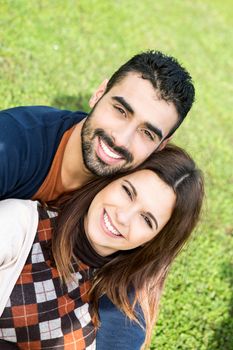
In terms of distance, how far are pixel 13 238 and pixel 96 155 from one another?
901 mm

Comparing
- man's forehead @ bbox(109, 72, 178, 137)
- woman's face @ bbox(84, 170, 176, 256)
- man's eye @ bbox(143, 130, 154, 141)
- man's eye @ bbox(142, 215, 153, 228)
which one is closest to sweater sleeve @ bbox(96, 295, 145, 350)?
woman's face @ bbox(84, 170, 176, 256)

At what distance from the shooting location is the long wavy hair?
3133 millimetres

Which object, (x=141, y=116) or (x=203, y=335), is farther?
(x=203, y=335)

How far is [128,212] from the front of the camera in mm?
3010

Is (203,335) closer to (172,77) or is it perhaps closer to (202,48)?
(172,77)

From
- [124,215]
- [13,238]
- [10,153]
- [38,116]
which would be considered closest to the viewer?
[13,238]

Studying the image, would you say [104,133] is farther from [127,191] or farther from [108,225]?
[108,225]

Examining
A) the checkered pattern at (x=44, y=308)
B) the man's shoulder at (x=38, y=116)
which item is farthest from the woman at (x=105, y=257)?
the man's shoulder at (x=38, y=116)

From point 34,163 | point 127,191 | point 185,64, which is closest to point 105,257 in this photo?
point 127,191

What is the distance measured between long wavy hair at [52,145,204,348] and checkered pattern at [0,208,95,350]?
0.11m

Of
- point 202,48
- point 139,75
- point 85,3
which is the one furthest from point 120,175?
point 202,48

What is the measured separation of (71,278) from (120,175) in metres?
0.74

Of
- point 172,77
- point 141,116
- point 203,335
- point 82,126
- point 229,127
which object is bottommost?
point 203,335

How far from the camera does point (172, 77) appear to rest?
10.9ft
